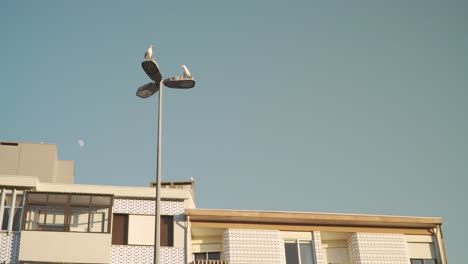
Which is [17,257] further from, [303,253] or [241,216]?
[303,253]

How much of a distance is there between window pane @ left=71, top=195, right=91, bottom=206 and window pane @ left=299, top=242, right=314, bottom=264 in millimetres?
10567

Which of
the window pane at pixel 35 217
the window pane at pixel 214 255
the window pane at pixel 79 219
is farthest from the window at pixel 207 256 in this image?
the window pane at pixel 35 217

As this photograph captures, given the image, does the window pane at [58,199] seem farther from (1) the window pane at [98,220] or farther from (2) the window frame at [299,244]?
(2) the window frame at [299,244]

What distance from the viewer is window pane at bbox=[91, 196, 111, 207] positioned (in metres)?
28.9

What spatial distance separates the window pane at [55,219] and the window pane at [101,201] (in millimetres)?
1471

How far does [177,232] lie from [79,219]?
15.3 feet

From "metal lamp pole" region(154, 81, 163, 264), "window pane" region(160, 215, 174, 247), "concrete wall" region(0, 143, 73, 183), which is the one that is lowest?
"metal lamp pole" region(154, 81, 163, 264)

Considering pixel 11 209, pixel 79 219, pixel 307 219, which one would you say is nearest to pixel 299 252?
pixel 307 219

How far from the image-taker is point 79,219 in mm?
28734

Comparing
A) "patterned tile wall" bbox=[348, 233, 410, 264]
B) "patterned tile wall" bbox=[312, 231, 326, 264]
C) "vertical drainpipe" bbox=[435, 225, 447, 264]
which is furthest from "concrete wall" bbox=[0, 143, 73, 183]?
"vertical drainpipe" bbox=[435, 225, 447, 264]

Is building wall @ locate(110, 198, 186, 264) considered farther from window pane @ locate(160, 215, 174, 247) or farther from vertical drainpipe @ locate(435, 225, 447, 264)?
vertical drainpipe @ locate(435, 225, 447, 264)

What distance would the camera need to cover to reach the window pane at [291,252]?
29.7 meters

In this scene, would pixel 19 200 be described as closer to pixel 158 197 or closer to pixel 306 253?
pixel 306 253

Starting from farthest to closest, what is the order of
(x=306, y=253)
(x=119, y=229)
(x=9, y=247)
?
(x=306, y=253) < (x=119, y=229) < (x=9, y=247)
